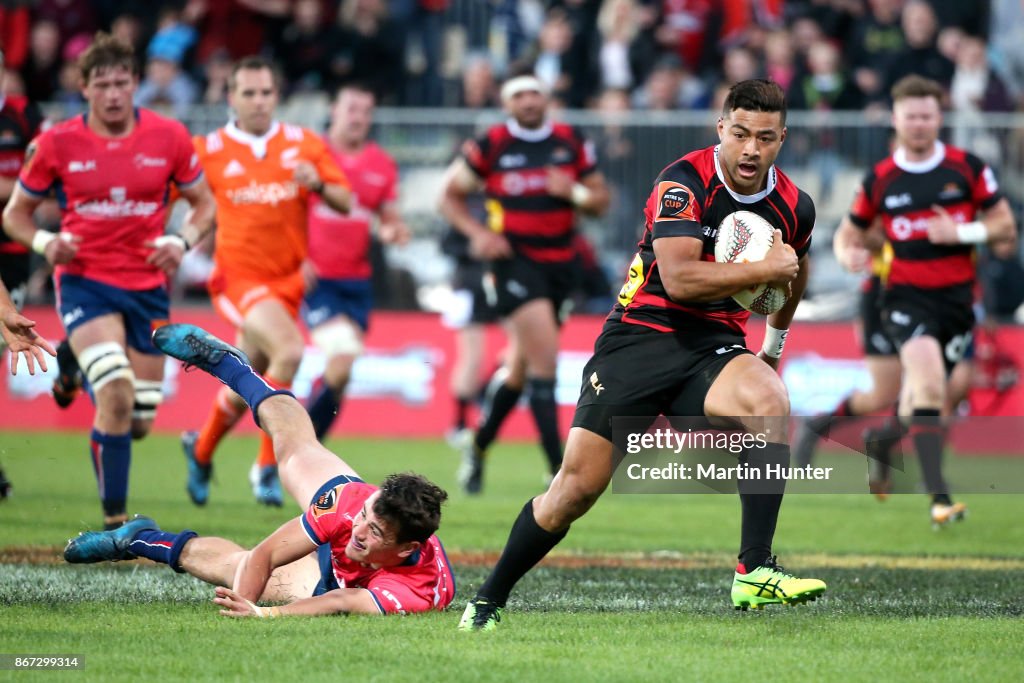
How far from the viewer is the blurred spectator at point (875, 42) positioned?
18125 millimetres

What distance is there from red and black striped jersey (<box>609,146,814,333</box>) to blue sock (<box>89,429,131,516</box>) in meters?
3.72

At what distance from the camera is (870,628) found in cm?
648

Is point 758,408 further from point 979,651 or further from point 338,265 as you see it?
point 338,265

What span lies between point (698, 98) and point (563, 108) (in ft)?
5.48

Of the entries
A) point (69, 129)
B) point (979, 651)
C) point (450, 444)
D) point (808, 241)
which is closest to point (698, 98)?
point (450, 444)

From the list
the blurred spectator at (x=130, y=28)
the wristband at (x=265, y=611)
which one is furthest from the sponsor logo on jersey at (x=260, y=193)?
the blurred spectator at (x=130, y=28)

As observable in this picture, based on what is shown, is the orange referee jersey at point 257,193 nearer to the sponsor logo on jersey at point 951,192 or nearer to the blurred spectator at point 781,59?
the sponsor logo on jersey at point 951,192

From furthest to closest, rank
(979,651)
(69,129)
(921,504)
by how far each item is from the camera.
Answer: (921,504)
(69,129)
(979,651)

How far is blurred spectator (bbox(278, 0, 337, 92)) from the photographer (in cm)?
1900

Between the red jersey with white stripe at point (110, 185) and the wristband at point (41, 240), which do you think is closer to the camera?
the wristband at point (41, 240)

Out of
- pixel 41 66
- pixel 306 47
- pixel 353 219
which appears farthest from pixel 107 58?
pixel 306 47

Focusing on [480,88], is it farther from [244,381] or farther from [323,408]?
[244,381]

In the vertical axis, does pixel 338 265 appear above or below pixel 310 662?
above

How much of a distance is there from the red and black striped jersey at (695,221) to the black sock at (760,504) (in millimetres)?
641
